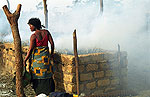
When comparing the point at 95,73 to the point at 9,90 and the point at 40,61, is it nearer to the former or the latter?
the point at 40,61

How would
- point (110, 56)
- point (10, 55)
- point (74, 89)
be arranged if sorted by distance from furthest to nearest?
point (10, 55)
point (110, 56)
point (74, 89)

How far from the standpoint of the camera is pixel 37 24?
A: 17.5 ft

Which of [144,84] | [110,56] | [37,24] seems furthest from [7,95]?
[144,84]

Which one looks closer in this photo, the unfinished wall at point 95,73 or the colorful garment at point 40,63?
the colorful garment at point 40,63

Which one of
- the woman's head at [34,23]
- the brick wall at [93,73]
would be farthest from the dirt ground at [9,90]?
the woman's head at [34,23]

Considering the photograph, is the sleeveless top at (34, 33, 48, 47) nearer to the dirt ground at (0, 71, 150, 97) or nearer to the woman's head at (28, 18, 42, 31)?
the woman's head at (28, 18, 42, 31)

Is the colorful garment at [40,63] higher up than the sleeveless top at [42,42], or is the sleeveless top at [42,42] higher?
the sleeveless top at [42,42]

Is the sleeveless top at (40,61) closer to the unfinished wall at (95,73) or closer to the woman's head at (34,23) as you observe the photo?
the woman's head at (34,23)

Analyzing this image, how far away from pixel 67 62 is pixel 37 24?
1.23 metres

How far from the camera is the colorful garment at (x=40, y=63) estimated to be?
5.32 meters

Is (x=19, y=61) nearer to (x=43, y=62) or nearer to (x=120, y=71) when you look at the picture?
(x=43, y=62)

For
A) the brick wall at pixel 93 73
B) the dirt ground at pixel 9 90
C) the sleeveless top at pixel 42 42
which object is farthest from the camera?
the dirt ground at pixel 9 90

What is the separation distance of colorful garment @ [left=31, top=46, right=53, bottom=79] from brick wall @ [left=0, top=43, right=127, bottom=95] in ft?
2.23

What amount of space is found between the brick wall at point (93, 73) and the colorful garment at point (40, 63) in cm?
68
